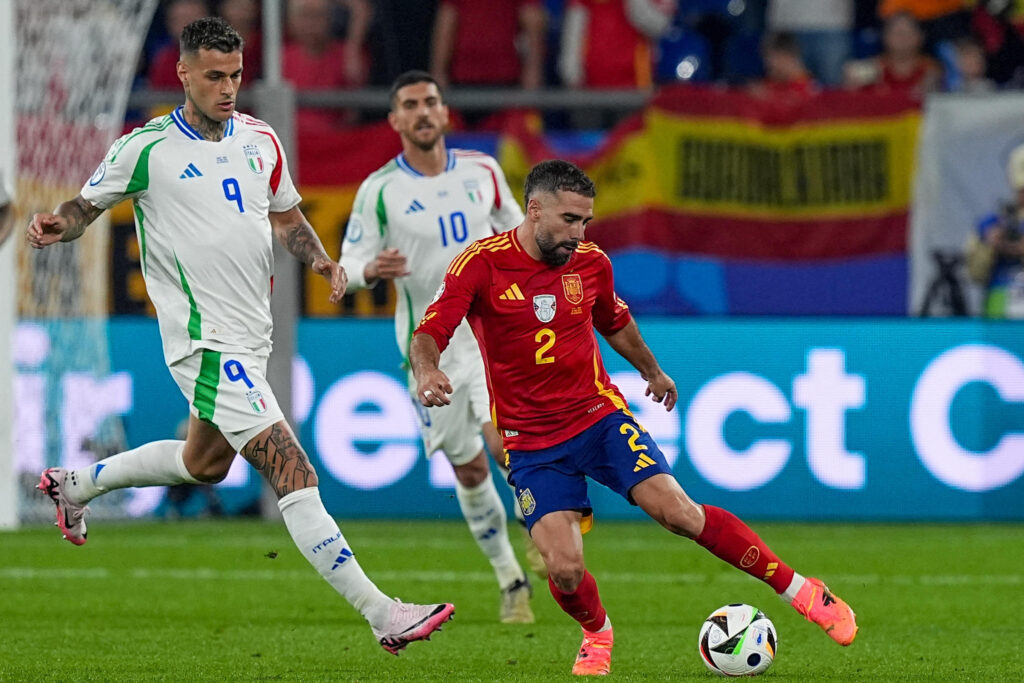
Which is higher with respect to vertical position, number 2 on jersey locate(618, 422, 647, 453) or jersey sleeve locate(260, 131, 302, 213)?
jersey sleeve locate(260, 131, 302, 213)

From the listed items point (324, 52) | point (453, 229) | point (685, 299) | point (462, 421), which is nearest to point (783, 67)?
point (685, 299)

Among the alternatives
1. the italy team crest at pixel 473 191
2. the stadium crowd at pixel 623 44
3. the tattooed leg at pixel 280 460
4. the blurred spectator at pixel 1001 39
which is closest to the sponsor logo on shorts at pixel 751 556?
the tattooed leg at pixel 280 460

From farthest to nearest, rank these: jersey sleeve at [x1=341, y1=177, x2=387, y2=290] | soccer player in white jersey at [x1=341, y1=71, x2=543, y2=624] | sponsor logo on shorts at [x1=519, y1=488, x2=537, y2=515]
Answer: jersey sleeve at [x1=341, y1=177, x2=387, y2=290], soccer player in white jersey at [x1=341, y1=71, x2=543, y2=624], sponsor logo on shorts at [x1=519, y1=488, x2=537, y2=515]

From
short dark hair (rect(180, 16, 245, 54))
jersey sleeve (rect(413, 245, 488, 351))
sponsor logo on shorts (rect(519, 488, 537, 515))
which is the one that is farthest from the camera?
short dark hair (rect(180, 16, 245, 54))

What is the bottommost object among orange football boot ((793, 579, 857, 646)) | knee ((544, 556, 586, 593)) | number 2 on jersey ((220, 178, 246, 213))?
orange football boot ((793, 579, 857, 646))

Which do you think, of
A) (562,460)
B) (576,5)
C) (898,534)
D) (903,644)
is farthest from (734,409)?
(562,460)

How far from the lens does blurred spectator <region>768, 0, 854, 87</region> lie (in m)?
15.1

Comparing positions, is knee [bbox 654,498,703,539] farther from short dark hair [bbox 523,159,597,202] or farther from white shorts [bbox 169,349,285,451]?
white shorts [bbox 169,349,285,451]

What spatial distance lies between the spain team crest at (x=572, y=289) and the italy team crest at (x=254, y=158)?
128 cm

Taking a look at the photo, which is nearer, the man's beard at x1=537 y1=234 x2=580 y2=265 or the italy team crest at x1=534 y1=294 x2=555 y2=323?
the man's beard at x1=537 y1=234 x2=580 y2=265

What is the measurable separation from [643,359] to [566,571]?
98cm

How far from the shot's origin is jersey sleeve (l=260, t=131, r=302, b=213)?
22.4 ft

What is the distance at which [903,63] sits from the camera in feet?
48.6

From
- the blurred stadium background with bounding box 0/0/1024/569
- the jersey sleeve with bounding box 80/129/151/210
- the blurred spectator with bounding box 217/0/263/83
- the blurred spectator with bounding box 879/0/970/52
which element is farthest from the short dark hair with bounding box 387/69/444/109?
the blurred spectator with bounding box 879/0/970/52
